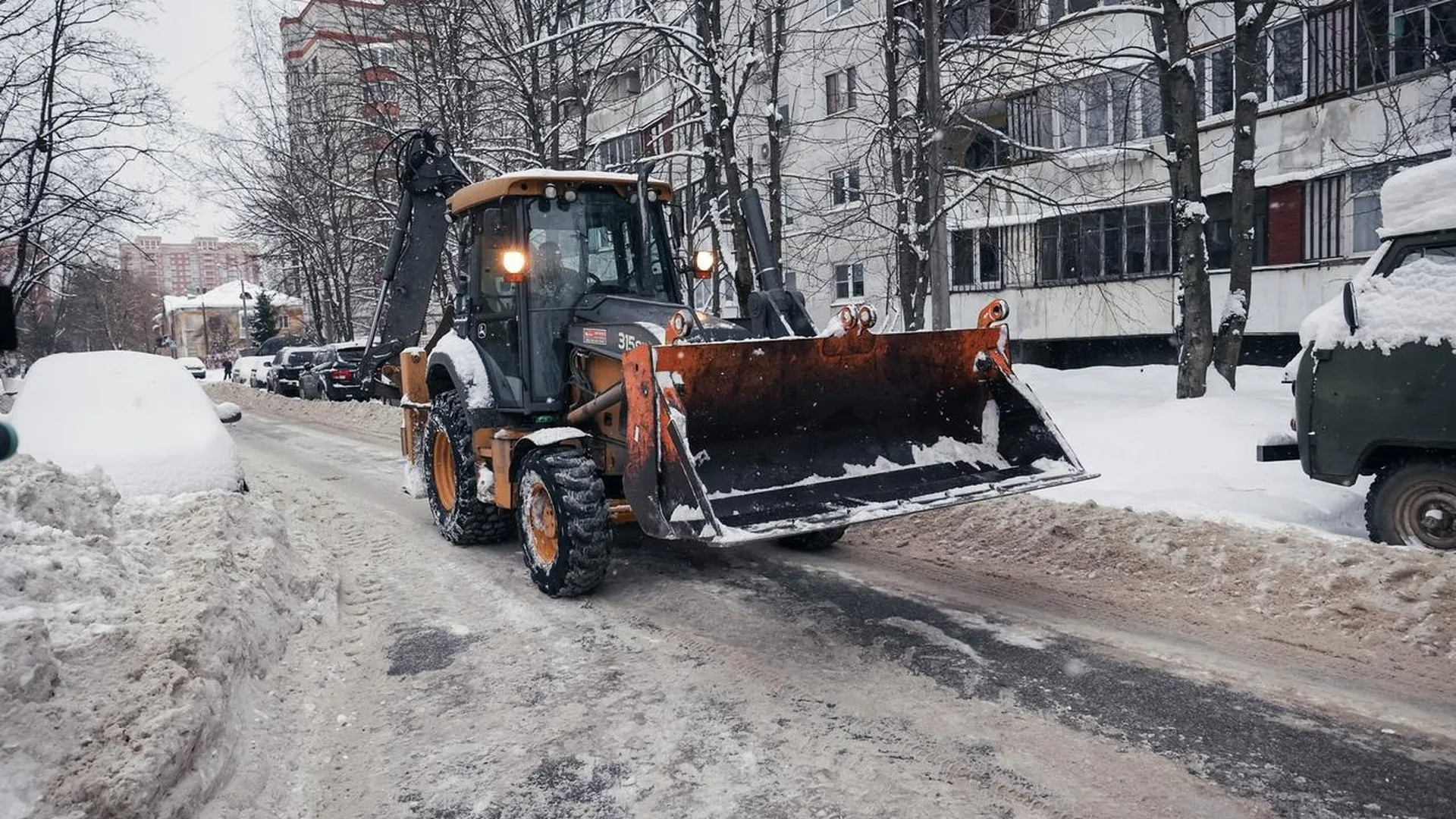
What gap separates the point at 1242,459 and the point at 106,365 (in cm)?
994

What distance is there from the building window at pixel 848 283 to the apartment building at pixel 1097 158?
0.13 metres

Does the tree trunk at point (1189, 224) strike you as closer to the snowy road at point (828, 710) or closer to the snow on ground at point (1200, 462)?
the snow on ground at point (1200, 462)

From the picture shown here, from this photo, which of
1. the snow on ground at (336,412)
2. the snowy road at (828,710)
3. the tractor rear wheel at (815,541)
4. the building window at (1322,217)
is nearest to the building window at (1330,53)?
the building window at (1322,217)

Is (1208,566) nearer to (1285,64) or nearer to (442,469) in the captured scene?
(442,469)

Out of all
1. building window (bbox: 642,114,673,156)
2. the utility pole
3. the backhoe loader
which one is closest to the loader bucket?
the backhoe loader

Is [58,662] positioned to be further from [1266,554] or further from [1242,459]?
[1242,459]

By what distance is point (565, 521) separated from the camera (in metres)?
5.89

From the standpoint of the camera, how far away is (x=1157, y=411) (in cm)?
1077

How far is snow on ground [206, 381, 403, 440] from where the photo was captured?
1862cm

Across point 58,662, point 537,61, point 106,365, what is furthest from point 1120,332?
point 58,662

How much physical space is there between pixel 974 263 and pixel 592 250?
57.7ft

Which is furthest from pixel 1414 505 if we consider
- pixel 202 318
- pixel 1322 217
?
pixel 202 318

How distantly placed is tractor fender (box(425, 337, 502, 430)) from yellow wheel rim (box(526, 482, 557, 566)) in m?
1.04

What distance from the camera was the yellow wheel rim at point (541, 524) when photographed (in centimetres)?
621
